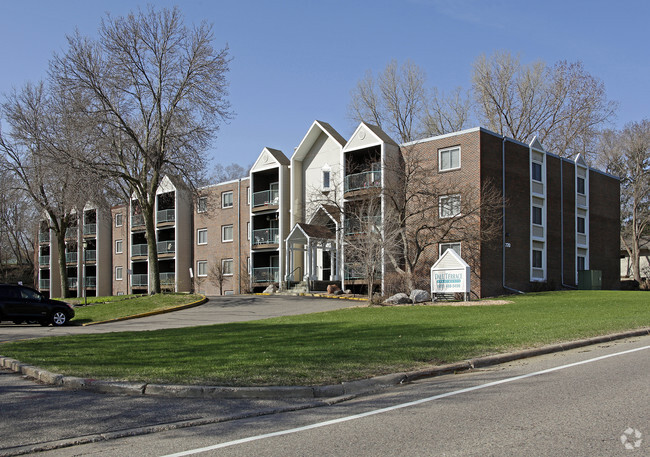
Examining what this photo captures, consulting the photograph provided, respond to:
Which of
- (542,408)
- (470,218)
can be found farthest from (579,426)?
(470,218)

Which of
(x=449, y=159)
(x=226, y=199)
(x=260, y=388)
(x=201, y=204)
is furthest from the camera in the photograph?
(x=226, y=199)

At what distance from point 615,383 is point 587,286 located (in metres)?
31.5

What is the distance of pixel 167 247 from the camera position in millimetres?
50844

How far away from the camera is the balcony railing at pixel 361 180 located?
3371 cm

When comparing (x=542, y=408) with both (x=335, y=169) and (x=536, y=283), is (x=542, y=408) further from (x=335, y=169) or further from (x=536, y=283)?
(x=335, y=169)

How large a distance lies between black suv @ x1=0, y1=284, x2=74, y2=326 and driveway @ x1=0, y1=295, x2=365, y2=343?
41 cm

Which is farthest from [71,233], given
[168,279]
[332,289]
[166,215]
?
[332,289]

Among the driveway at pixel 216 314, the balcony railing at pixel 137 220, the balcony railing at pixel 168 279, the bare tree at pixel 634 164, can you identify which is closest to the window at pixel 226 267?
the balcony railing at pixel 168 279

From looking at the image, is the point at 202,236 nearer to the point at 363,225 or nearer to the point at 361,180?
the point at 361,180

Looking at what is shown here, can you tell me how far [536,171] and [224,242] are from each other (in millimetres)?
23898

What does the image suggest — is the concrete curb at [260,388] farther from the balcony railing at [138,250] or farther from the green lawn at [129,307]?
the balcony railing at [138,250]

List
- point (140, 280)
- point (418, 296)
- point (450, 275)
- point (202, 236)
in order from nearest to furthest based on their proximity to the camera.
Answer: point (418, 296), point (450, 275), point (202, 236), point (140, 280)

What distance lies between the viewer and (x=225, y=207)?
47625mm

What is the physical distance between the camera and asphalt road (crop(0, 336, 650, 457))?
5863mm
